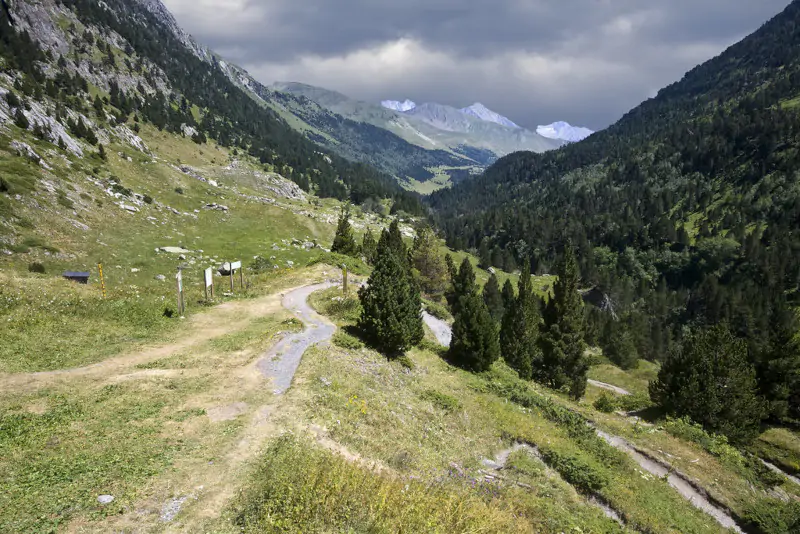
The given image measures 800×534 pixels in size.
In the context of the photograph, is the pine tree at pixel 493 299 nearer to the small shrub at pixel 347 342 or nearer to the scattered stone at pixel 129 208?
the scattered stone at pixel 129 208

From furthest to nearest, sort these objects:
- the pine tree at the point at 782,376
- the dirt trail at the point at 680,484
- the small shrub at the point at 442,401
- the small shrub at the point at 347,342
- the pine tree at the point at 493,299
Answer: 1. the pine tree at the point at 493,299
2. the pine tree at the point at 782,376
3. the small shrub at the point at 347,342
4. the small shrub at the point at 442,401
5. the dirt trail at the point at 680,484

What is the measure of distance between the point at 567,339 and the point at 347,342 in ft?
93.6

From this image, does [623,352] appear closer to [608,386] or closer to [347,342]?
[608,386]

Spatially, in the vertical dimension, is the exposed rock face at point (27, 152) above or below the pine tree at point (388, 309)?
above

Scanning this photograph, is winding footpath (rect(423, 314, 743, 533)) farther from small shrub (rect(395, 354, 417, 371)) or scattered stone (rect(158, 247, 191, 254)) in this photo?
scattered stone (rect(158, 247, 191, 254))

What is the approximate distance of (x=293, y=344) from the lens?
2461cm

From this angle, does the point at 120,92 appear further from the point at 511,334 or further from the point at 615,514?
the point at 615,514

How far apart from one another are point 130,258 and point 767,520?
62310 millimetres

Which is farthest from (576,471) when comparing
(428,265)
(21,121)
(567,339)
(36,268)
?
(21,121)

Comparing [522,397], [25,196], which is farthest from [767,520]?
[25,196]

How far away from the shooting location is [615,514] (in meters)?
17.1

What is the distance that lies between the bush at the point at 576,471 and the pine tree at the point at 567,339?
83.7ft

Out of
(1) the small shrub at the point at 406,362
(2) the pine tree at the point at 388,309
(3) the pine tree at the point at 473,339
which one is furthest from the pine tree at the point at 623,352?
(1) the small shrub at the point at 406,362

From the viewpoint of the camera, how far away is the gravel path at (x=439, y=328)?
4688 centimetres
